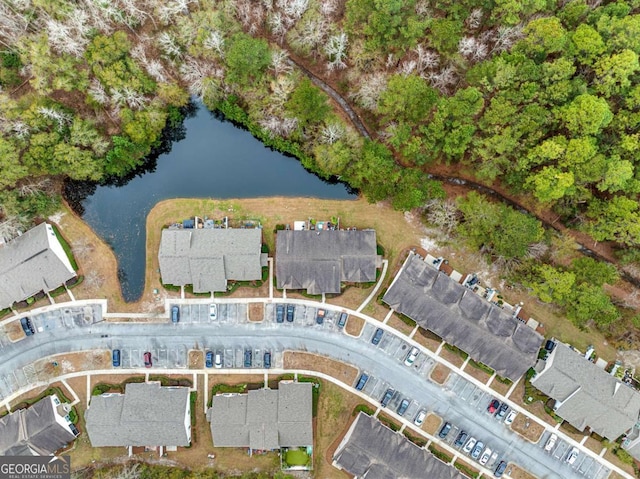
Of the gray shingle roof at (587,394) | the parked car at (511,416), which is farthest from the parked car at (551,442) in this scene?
the parked car at (511,416)

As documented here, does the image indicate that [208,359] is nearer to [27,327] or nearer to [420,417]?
[27,327]

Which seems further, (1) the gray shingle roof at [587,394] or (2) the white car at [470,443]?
(2) the white car at [470,443]

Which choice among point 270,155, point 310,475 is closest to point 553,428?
point 310,475

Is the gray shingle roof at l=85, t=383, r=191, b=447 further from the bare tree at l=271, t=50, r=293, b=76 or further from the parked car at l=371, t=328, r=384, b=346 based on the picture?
the bare tree at l=271, t=50, r=293, b=76

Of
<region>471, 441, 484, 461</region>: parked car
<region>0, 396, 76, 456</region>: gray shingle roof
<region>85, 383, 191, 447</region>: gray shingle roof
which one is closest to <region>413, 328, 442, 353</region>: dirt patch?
<region>471, 441, 484, 461</region>: parked car

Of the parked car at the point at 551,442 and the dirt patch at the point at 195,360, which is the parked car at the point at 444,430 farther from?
the dirt patch at the point at 195,360
